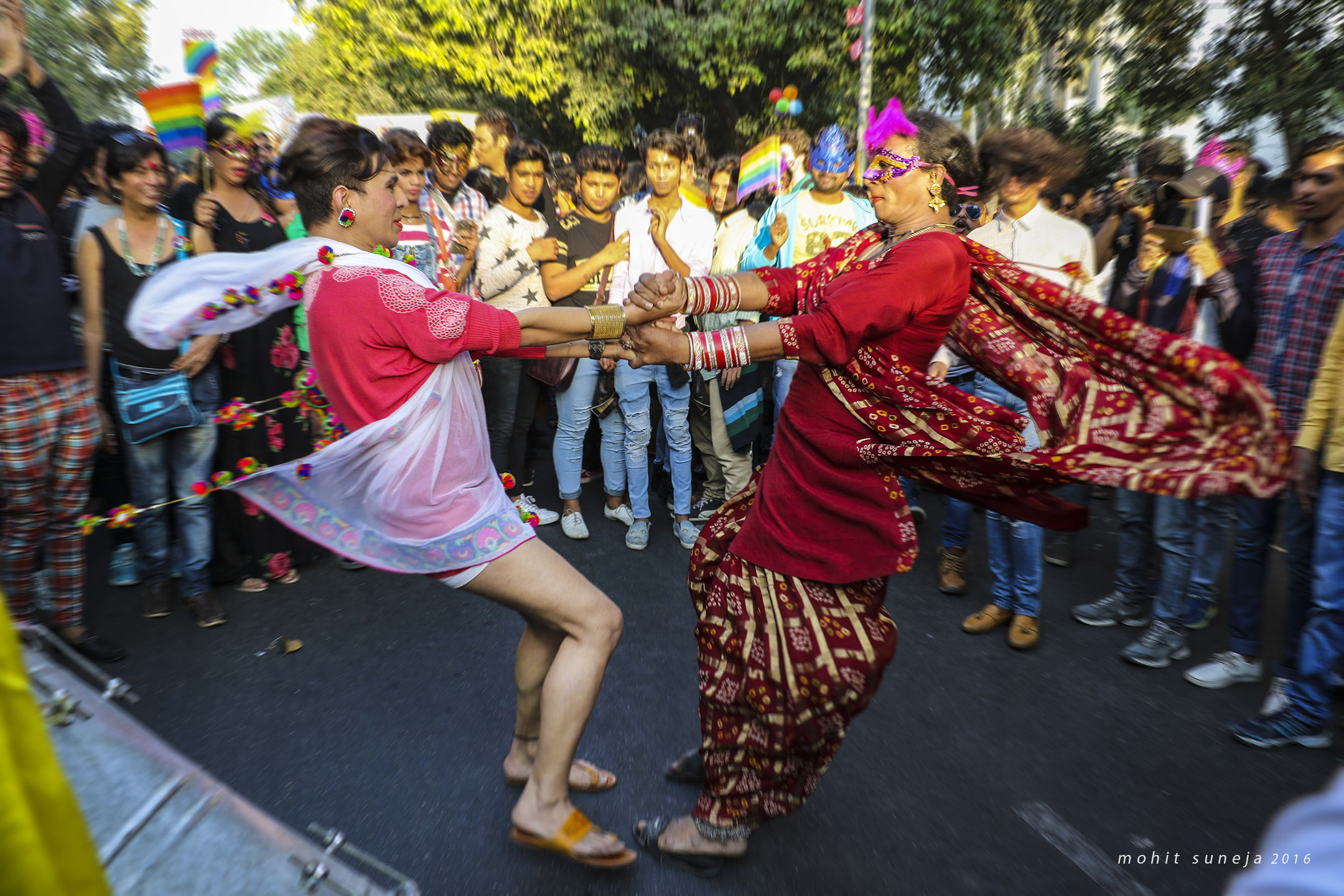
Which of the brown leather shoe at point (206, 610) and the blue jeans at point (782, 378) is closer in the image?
the brown leather shoe at point (206, 610)

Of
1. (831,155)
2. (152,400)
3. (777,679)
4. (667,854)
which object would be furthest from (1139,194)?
(152,400)

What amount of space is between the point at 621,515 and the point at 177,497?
266 centimetres

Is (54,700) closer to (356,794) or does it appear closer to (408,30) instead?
(356,794)

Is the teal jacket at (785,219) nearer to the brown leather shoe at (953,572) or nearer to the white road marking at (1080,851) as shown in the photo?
the brown leather shoe at (953,572)

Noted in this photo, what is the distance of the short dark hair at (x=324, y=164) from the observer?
2289 millimetres

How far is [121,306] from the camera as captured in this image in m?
3.79

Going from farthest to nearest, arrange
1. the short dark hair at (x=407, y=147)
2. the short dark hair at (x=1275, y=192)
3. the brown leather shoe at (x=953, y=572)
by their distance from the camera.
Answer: the short dark hair at (x=407, y=147) < the brown leather shoe at (x=953, y=572) < the short dark hair at (x=1275, y=192)

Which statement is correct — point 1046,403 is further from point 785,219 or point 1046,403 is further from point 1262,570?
point 785,219

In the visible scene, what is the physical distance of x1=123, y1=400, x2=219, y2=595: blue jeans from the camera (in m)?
4.05

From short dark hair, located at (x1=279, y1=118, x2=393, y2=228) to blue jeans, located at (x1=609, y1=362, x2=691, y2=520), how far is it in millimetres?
2939

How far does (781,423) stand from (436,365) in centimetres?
107

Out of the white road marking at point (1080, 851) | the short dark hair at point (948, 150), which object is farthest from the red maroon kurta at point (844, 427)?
the white road marking at point (1080, 851)

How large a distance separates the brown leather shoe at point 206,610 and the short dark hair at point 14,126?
216 centimetres

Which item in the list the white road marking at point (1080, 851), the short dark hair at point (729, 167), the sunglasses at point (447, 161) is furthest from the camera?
the short dark hair at point (729, 167)
